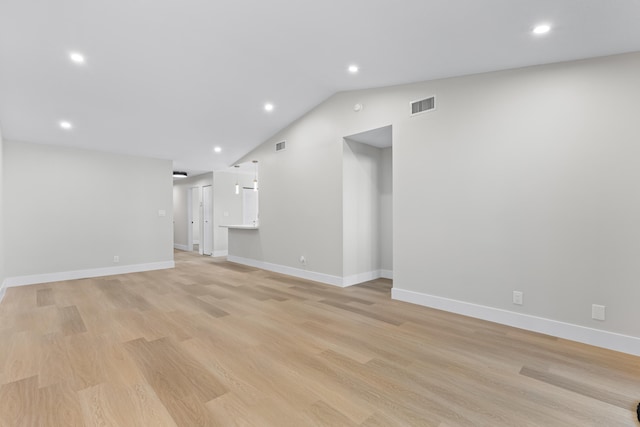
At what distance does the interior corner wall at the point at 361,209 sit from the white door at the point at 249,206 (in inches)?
188

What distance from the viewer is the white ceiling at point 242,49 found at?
244 cm

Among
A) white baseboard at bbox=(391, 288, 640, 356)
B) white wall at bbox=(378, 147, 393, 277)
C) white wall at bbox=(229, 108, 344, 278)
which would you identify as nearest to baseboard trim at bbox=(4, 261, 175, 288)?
white wall at bbox=(229, 108, 344, 278)

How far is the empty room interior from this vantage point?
203cm

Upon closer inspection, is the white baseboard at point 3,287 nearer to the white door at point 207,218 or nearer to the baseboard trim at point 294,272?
the baseboard trim at point 294,272

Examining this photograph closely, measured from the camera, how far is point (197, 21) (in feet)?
9.50

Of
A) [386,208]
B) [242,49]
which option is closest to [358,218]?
[386,208]

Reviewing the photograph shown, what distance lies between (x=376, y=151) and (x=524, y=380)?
163 inches

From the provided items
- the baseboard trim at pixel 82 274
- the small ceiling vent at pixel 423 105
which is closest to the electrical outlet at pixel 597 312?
the small ceiling vent at pixel 423 105

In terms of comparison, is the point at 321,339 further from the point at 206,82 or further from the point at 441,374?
the point at 206,82

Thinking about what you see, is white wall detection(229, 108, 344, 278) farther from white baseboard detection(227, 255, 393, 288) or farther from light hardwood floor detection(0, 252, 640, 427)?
light hardwood floor detection(0, 252, 640, 427)

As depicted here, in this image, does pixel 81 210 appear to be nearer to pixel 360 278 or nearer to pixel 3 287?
pixel 3 287

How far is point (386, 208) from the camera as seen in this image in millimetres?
5492

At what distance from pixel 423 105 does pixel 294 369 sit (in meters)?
3.46

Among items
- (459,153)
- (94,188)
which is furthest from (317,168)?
(94,188)
